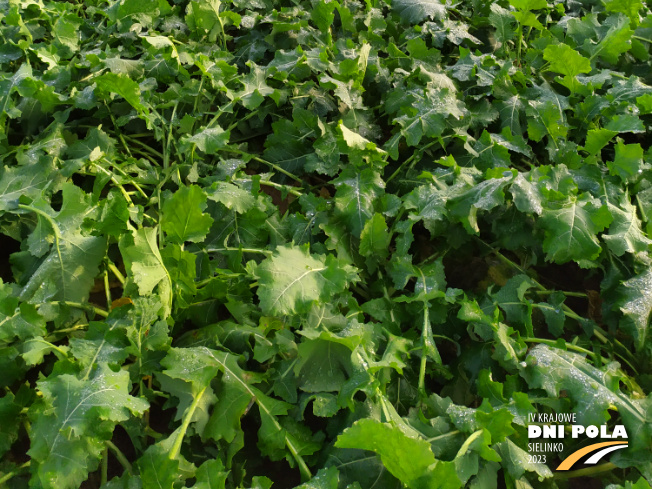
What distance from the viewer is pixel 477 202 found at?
→ 6.21 ft

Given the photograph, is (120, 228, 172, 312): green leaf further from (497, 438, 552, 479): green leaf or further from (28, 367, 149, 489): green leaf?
(497, 438, 552, 479): green leaf

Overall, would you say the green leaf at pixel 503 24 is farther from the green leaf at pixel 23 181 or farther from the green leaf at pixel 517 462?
the green leaf at pixel 23 181

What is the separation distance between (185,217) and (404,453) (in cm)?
99

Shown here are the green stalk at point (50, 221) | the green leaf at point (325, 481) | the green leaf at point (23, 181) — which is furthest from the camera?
the green leaf at point (23, 181)

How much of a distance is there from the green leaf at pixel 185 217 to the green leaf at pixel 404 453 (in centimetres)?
83

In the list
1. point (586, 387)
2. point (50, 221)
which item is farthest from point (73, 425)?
point (586, 387)

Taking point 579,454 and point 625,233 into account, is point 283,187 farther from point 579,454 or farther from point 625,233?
point 579,454

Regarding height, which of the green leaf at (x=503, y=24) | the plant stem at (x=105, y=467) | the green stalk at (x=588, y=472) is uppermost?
the green leaf at (x=503, y=24)

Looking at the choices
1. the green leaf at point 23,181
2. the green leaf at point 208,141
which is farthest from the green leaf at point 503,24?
the green leaf at point 23,181

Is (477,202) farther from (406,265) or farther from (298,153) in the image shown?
(298,153)

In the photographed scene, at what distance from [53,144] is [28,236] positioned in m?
0.54

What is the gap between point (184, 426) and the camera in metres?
1.47

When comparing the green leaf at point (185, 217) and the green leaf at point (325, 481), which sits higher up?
the green leaf at point (185, 217)

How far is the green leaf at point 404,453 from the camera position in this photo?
1.25 meters
